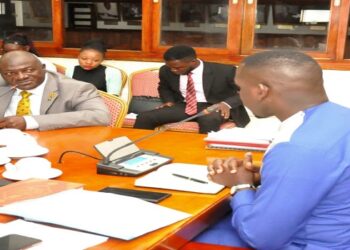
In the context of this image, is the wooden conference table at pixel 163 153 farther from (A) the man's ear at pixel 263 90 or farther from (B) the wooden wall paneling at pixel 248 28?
(B) the wooden wall paneling at pixel 248 28

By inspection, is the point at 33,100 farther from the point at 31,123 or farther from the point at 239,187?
the point at 239,187

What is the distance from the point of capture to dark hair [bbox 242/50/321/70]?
1.29 meters

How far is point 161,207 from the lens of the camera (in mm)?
1320

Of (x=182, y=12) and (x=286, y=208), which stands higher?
(x=182, y=12)

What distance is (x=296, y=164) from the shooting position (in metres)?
1.18

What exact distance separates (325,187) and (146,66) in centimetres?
385

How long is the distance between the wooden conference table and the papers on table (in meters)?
0.04

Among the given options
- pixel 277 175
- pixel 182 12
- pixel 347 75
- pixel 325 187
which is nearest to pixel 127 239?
pixel 277 175

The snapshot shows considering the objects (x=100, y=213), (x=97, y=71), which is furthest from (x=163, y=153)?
(x=97, y=71)

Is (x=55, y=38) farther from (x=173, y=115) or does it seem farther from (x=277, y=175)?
(x=277, y=175)

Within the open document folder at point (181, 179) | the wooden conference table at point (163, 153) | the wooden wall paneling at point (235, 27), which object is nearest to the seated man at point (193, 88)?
the wooden wall paneling at point (235, 27)

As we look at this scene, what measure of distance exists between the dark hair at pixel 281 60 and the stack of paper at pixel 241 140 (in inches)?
29.0

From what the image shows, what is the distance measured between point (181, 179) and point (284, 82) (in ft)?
1.66

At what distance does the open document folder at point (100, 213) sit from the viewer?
1.14m
